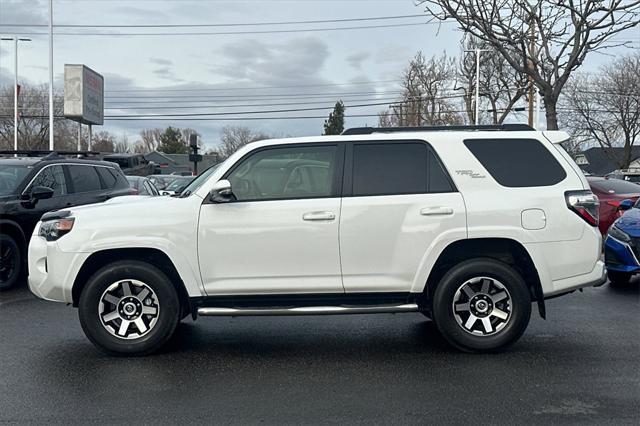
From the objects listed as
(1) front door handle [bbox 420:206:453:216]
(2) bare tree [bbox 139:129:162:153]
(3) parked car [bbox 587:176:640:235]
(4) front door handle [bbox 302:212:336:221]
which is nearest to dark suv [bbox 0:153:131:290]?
→ (4) front door handle [bbox 302:212:336:221]

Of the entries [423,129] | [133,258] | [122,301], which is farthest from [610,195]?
[122,301]

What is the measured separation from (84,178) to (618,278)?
8.32 m

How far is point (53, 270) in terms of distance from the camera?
5309 millimetres

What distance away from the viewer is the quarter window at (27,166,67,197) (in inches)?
351

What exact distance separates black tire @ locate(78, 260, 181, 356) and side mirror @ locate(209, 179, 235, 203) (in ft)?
2.71

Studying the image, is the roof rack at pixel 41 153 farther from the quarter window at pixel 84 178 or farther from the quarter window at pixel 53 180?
the quarter window at pixel 84 178

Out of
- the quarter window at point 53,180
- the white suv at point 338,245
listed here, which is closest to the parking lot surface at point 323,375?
the white suv at point 338,245

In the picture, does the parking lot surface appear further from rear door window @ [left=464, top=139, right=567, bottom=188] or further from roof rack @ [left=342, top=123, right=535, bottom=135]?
roof rack @ [left=342, top=123, right=535, bottom=135]

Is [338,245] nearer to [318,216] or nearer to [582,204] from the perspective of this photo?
[318,216]

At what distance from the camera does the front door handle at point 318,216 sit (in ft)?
17.3

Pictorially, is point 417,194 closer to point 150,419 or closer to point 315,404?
point 315,404

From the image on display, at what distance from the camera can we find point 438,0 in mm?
14633

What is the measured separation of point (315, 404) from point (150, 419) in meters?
1.14

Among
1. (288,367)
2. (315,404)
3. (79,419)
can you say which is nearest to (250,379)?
(288,367)
